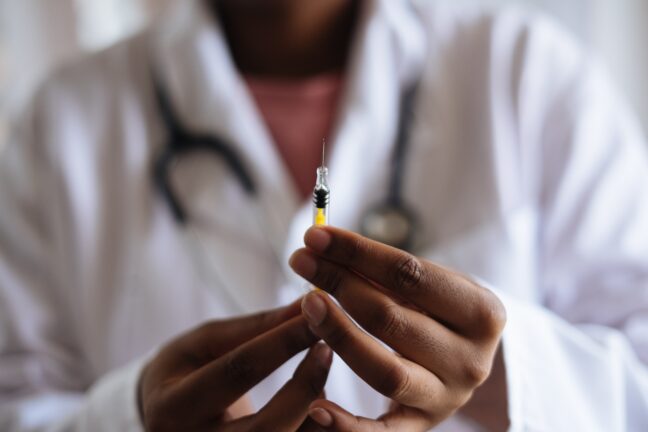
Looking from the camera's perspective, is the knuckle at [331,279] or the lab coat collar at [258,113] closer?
the knuckle at [331,279]

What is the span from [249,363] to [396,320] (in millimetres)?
88

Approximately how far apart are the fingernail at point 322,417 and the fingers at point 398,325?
51 millimetres

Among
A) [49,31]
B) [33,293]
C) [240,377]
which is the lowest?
[33,293]

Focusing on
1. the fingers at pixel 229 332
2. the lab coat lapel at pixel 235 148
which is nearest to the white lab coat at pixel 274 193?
the lab coat lapel at pixel 235 148

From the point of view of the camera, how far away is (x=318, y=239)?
30cm

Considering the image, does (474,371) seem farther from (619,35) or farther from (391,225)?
(619,35)

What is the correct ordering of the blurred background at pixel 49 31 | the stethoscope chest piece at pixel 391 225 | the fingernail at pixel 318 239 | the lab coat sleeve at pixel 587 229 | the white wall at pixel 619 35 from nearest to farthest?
the fingernail at pixel 318 239 → the lab coat sleeve at pixel 587 229 → the stethoscope chest piece at pixel 391 225 → the white wall at pixel 619 35 → the blurred background at pixel 49 31

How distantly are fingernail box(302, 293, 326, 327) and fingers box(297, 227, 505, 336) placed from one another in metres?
0.01

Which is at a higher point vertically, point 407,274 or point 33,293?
point 407,274

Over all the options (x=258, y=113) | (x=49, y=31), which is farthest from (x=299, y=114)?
(x=49, y=31)

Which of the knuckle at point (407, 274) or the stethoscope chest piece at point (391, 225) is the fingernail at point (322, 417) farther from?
the stethoscope chest piece at point (391, 225)

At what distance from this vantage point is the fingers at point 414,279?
1.00 ft

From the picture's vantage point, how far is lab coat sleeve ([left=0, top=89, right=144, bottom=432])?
63 cm

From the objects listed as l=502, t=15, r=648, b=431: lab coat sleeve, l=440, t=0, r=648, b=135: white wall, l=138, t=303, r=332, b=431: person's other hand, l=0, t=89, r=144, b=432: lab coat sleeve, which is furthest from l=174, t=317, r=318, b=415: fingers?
l=440, t=0, r=648, b=135: white wall
